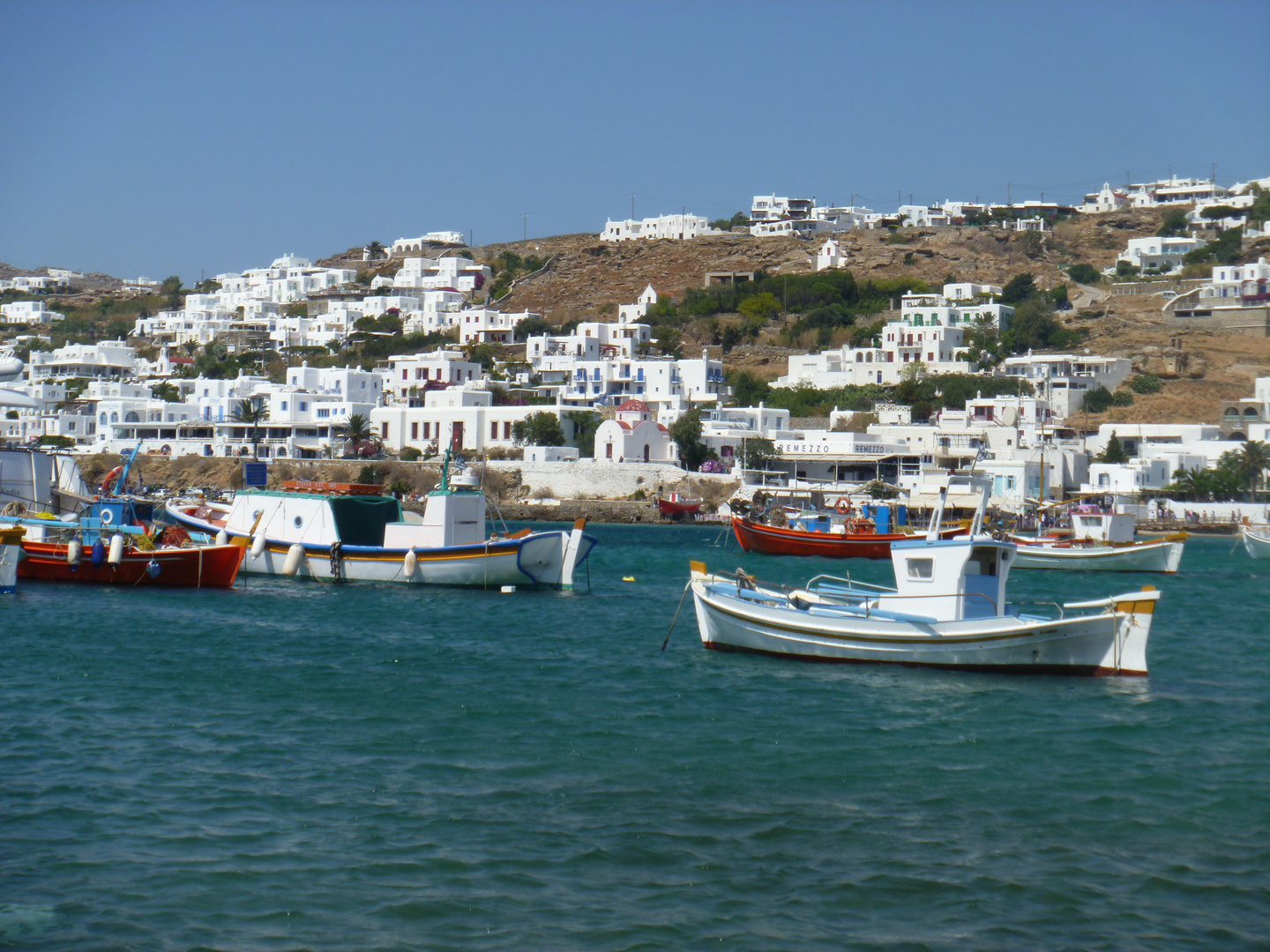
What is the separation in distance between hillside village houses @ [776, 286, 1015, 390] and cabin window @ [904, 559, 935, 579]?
6400cm

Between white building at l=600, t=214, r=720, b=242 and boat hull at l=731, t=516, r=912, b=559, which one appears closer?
boat hull at l=731, t=516, r=912, b=559

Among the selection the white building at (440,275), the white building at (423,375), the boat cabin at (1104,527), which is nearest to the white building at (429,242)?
the white building at (440,275)

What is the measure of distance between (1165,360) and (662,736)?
7240cm

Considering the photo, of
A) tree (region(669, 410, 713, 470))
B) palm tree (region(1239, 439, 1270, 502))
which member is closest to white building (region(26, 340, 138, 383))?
tree (region(669, 410, 713, 470))

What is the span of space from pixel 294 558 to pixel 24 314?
118m

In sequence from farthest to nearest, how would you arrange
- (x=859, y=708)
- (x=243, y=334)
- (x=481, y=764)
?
(x=243, y=334)
(x=859, y=708)
(x=481, y=764)

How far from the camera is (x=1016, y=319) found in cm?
8506

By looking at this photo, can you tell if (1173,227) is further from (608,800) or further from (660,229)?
(608,800)

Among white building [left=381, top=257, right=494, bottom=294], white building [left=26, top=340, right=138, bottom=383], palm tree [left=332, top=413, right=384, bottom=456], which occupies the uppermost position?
white building [left=381, top=257, right=494, bottom=294]

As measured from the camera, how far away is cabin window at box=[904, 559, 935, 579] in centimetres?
1682

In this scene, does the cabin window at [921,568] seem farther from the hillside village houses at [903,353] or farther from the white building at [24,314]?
the white building at [24,314]

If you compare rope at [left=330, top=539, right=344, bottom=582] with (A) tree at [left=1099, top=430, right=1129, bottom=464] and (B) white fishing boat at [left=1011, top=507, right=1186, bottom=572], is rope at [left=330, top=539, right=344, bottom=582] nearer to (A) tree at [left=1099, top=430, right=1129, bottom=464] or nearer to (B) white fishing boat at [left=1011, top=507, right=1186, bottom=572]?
(B) white fishing boat at [left=1011, top=507, right=1186, bottom=572]

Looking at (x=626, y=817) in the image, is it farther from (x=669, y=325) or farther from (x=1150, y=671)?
(x=669, y=325)

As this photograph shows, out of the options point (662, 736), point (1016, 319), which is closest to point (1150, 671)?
point (662, 736)
